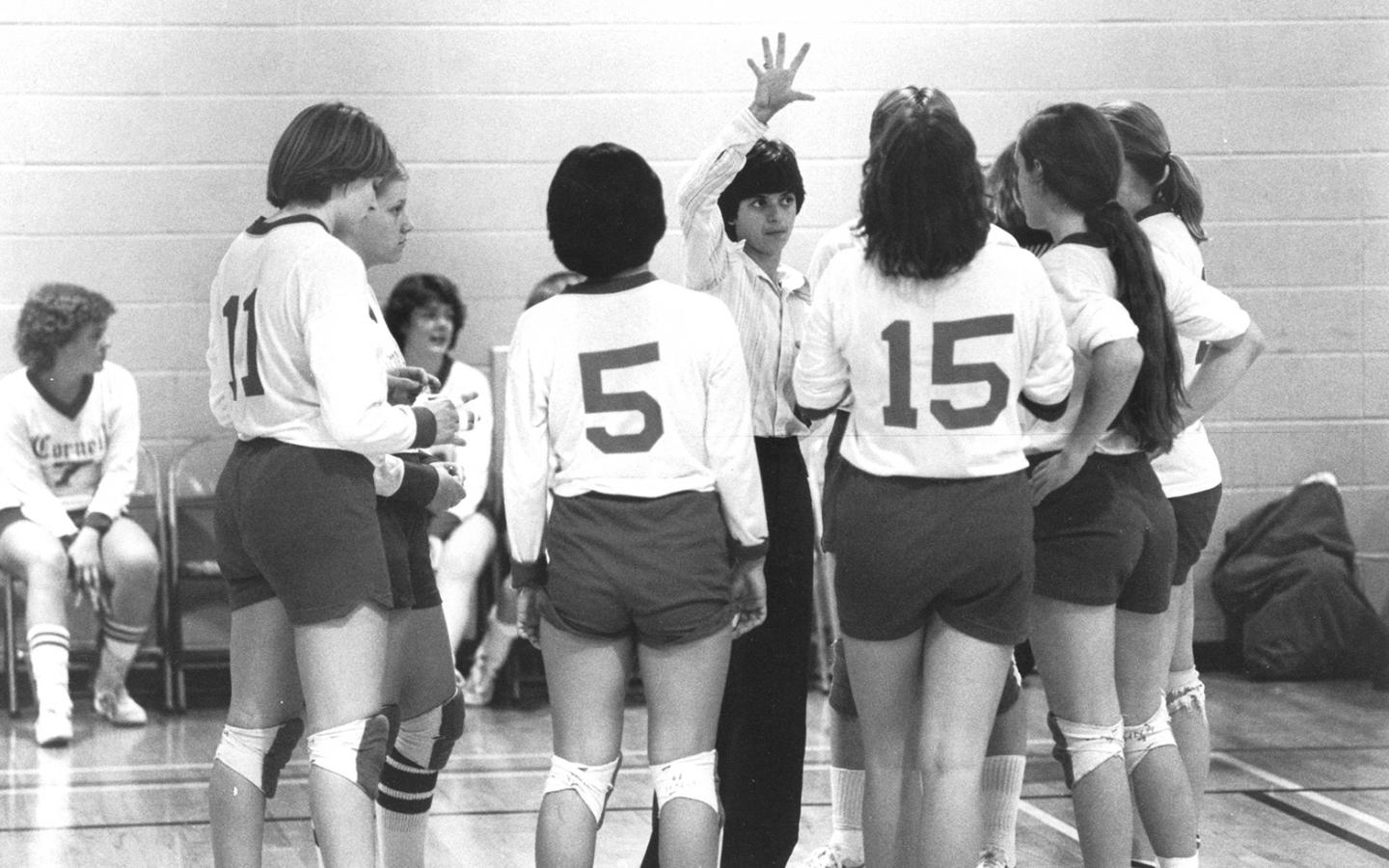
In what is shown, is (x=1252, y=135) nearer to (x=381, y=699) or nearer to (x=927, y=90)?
(x=927, y=90)

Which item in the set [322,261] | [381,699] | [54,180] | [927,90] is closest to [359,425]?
[322,261]

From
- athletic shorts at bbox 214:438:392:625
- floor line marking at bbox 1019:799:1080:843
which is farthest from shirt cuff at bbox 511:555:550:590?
floor line marking at bbox 1019:799:1080:843

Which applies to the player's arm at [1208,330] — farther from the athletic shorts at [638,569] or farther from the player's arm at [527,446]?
the player's arm at [527,446]

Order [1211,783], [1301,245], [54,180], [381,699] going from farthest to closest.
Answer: [54,180] < [1301,245] < [1211,783] < [381,699]

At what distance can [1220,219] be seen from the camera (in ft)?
15.7

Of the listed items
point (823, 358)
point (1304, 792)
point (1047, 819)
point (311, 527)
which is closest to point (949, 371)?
point (823, 358)

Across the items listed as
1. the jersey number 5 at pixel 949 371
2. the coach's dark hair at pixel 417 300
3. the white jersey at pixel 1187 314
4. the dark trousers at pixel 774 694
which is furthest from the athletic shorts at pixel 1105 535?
the coach's dark hair at pixel 417 300

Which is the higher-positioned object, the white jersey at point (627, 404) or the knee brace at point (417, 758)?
the white jersey at point (627, 404)

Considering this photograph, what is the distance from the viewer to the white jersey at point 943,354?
2488 mm

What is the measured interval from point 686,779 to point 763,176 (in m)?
1.02

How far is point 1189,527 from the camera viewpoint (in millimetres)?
3051

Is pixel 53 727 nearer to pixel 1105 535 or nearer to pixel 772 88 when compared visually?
pixel 772 88

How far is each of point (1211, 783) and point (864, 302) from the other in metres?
2.05

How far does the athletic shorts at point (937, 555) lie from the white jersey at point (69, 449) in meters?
3.07
